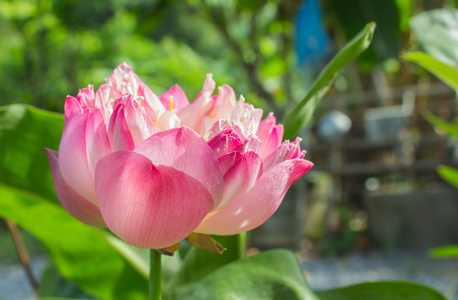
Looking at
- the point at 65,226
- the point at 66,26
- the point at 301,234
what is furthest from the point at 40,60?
the point at 65,226

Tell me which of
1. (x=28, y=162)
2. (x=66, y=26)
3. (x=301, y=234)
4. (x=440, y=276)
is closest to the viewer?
(x=28, y=162)

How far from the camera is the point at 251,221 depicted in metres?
0.19

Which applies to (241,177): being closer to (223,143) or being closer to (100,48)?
(223,143)

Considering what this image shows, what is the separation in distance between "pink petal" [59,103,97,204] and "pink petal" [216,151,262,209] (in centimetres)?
5

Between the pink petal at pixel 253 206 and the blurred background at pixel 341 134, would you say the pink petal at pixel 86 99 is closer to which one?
the pink petal at pixel 253 206

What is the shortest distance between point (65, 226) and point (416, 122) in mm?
4350

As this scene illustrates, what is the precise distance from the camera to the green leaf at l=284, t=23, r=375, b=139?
28 cm

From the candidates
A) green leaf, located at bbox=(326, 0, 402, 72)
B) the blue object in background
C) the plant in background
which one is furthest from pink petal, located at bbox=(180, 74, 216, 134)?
the blue object in background

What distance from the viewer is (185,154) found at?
174 millimetres

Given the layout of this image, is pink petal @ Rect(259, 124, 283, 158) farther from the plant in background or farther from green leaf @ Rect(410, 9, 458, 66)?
green leaf @ Rect(410, 9, 458, 66)

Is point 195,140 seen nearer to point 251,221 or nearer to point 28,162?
point 251,221

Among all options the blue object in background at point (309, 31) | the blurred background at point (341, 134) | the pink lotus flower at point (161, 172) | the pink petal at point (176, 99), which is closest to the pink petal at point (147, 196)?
the pink lotus flower at point (161, 172)

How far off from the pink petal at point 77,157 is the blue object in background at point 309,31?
2.14 metres

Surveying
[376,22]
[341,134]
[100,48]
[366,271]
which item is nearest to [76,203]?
[376,22]
